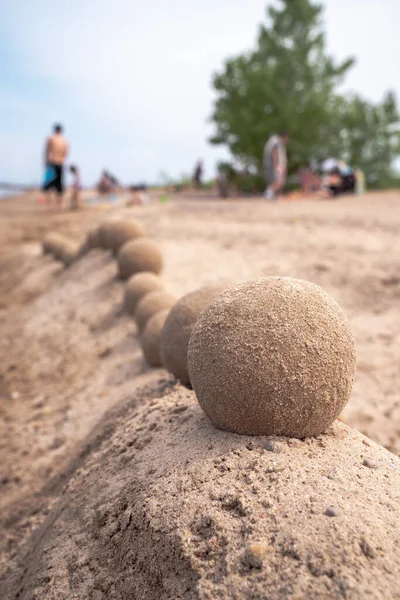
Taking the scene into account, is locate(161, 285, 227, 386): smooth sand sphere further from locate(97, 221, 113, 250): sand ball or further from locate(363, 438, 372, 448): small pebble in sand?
locate(97, 221, 113, 250): sand ball

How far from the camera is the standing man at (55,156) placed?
41.6 ft

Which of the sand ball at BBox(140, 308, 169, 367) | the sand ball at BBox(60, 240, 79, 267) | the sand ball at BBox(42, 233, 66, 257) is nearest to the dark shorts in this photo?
the sand ball at BBox(42, 233, 66, 257)

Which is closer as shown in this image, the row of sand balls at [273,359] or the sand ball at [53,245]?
the row of sand balls at [273,359]

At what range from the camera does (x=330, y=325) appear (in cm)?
229

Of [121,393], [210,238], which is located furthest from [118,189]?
[121,393]

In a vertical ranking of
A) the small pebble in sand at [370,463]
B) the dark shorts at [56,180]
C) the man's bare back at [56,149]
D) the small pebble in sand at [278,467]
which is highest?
the man's bare back at [56,149]

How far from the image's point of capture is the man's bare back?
1268cm

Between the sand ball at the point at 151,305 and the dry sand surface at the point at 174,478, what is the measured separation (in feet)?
1.25

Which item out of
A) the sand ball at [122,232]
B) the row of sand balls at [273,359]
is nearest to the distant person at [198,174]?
the sand ball at [122,232]

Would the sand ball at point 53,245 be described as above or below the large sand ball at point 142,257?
below

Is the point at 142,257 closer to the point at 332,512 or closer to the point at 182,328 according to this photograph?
the point at 182,328

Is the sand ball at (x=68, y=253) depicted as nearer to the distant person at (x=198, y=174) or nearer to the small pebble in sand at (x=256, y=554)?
the small pebble in sand at (x=256, y=554)

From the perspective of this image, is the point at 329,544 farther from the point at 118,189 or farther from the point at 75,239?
the point at 118,189

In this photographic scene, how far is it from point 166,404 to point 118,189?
29218mm
